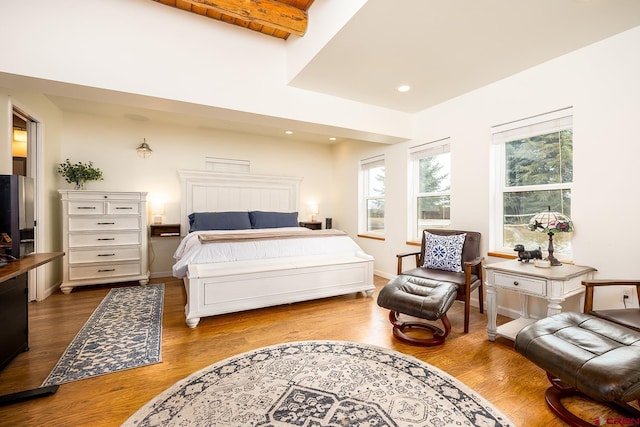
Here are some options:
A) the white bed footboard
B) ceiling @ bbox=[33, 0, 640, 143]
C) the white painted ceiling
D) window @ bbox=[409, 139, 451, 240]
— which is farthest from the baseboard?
window @ bbox=[409, 139, 451, 240]

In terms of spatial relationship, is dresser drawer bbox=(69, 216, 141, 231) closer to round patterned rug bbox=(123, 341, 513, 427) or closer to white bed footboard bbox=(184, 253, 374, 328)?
white bed footboard bbox=(184, 253, 374, 328)

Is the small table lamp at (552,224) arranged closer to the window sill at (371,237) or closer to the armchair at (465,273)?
the armchair at (465,273)

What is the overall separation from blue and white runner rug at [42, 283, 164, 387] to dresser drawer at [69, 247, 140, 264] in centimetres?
70

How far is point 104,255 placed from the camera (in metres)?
4.00

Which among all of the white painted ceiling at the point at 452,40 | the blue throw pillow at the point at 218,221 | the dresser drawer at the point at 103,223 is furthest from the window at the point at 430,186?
the dresser drawer at the point at 103,223

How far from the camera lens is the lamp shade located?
239cm

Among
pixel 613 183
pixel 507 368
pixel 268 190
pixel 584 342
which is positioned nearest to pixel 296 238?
pixel 268 190

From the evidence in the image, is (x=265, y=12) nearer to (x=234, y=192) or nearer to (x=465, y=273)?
(x=465, y=273)

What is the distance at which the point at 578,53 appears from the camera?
249cm

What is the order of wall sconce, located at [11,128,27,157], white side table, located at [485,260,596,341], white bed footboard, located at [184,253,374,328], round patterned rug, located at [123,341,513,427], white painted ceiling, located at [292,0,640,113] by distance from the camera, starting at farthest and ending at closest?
1. wall sconce, located at [11,128,27,157]
2. white bed footboard, located at [184,253,374,328]
3. white side table, located at [485,260,596,341]
4. white painted ceiling, located at [292,0,640,113]
5. round patterned rug, located at [123,341,513,427]

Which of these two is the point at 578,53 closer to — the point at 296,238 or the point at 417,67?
the point at 417,67

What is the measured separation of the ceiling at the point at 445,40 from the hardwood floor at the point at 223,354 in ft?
7.17

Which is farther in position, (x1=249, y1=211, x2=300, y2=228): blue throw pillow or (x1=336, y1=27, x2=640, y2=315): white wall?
(x1=249, y1=211, x2=300, y2=228): blue throw pillow

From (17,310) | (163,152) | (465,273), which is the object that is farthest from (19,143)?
(465,273)
